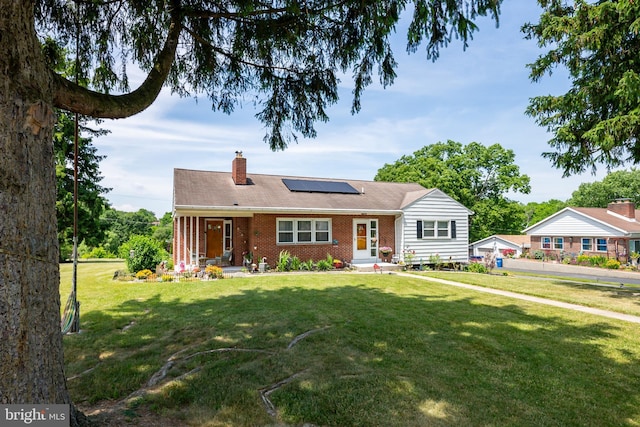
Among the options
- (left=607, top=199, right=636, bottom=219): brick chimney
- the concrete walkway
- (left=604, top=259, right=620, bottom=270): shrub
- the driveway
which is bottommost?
the driveway

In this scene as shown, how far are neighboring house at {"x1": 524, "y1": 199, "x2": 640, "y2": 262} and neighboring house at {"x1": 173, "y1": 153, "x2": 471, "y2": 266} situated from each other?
20.5 m

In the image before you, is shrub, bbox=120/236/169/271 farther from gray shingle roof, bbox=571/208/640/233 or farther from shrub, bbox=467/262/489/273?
gray shingle roof, bbox=571/208/640/233

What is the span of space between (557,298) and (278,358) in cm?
838

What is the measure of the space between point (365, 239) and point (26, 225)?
1667cm

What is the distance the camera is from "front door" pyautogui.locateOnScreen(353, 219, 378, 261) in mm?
17953

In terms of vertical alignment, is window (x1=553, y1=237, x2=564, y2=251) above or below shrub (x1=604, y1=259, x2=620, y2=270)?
above

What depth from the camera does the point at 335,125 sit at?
5.75 meters

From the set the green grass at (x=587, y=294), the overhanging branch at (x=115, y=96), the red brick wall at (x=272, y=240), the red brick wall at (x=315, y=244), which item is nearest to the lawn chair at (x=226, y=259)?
the red brick wall at (x=272, y=240)

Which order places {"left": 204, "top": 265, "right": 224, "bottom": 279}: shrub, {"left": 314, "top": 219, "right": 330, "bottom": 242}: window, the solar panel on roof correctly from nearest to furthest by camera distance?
Result: {"left": 204, "top": 265, "right": 224, "bottom": 279}: shrub < {"left": 314, "top": 219, "right": 330, "bottom": 242}: window < the solar panel on roof

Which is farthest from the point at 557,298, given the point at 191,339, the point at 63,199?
the point at 63,199

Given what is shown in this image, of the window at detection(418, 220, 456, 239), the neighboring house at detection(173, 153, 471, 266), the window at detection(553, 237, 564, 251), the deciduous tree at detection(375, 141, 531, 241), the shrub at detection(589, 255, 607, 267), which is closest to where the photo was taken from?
the neighboring house at detection(173, 153, 471, 266)

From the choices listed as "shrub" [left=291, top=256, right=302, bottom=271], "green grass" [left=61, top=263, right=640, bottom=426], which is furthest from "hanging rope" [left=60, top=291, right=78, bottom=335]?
"shrub" [left=291, top=256, right=302, bottom=271]

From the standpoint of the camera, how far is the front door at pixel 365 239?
58.9ft

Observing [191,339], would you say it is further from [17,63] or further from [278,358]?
[17,63]
